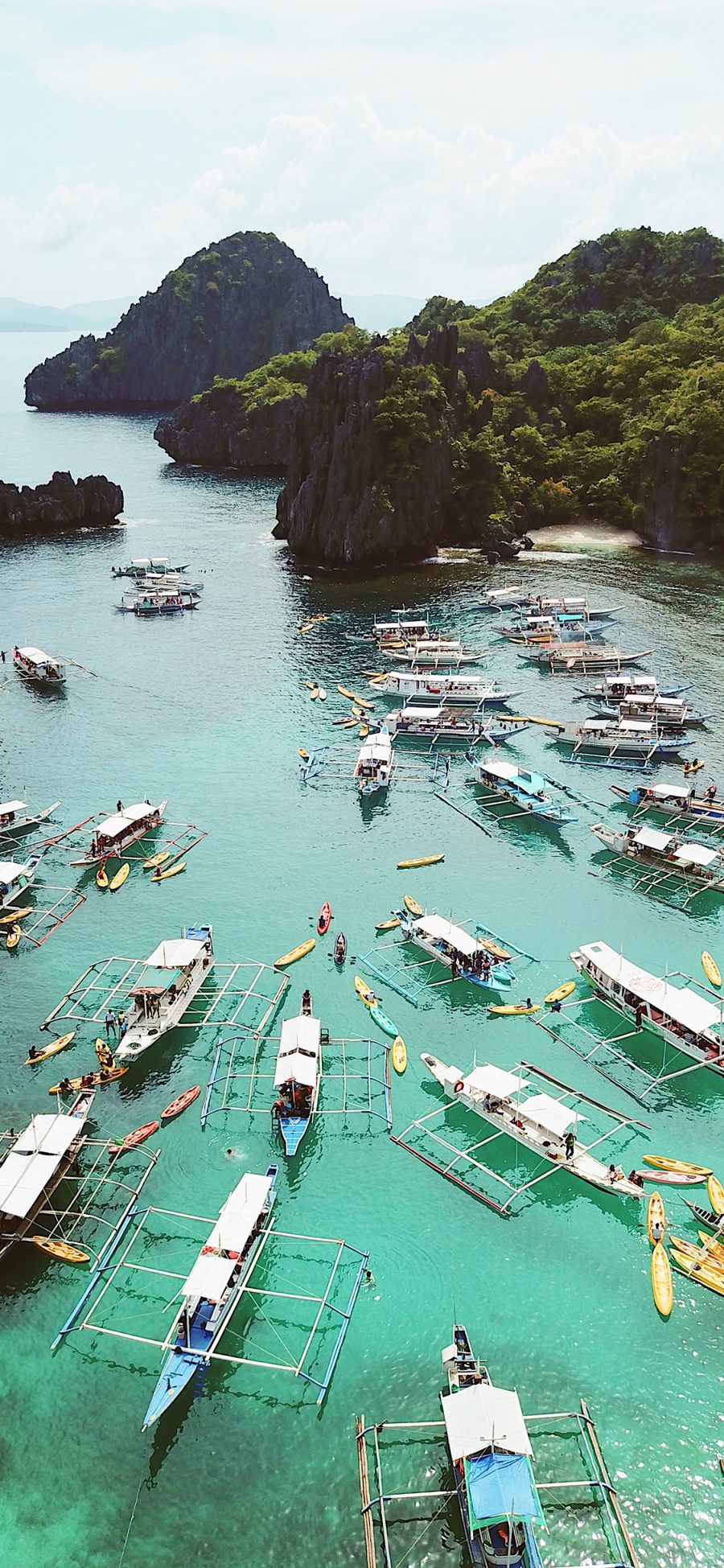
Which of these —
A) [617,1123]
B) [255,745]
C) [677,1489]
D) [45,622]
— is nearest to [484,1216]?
[617,1123]

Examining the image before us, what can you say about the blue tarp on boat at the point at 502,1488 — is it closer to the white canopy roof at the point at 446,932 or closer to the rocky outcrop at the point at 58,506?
the white canopy roof at the point at 446,932

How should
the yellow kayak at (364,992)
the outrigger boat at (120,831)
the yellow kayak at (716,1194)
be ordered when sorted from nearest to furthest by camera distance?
1. the yellow kayak at (716,1194)
2. the yellow kayak at (364,992)
3. the outrigger boat at (120,831)

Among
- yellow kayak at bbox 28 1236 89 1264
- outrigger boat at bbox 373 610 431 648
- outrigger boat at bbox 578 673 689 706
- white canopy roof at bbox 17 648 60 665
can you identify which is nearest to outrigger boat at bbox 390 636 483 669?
outrigger boat at bbox 373 610 431 648

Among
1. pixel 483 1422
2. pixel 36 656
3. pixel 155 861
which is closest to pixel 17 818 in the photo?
pixel 155 861

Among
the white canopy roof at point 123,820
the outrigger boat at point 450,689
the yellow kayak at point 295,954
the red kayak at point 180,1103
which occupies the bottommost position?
the red kayak at point 180,1103

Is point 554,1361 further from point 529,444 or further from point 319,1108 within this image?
point 529,444

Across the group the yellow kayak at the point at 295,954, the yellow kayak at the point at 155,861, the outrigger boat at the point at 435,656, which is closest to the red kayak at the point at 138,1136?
the yellow kayak at the point at 295,954

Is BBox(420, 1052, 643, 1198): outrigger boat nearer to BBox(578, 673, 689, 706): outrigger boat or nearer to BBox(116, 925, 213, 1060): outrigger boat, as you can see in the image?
BBox(116, 925, 213, 1060): outrigger boat
